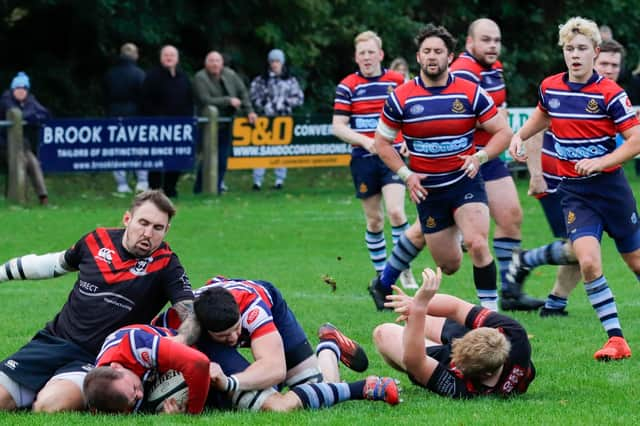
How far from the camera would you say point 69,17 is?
84.2ft

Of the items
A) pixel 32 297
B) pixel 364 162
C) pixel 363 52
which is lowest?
pixel 32 297

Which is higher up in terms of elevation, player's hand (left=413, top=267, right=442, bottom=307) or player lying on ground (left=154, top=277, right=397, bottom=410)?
player's hand (left=413, top=267, right=442, bottom=307)

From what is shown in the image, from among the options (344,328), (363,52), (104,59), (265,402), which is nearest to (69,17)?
(104,59)

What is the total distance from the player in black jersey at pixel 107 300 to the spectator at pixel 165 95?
521 inches

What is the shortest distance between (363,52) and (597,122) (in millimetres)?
3866

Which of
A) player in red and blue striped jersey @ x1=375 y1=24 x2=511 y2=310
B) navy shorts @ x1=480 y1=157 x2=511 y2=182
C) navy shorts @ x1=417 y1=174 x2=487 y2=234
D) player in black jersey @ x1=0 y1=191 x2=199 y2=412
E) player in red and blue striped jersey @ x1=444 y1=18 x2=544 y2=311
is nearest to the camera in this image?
player in black jersey @ x1=0 y1=191 x2=199 y2=412

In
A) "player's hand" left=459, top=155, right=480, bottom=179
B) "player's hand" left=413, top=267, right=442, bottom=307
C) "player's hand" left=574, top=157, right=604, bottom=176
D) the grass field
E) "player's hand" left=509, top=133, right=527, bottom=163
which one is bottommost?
the grass field

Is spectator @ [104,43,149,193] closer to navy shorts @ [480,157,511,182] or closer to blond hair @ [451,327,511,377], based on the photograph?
navy shorts @ [480,157,511,182]

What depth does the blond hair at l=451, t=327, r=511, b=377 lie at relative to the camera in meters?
7.22

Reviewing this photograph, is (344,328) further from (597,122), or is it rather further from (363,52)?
(363,52)

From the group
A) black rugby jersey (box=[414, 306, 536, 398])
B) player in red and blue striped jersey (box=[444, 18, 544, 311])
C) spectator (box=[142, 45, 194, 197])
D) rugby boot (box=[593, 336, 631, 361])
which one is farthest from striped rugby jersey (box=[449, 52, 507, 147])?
spectator (box=[142, 45, 194, 197])

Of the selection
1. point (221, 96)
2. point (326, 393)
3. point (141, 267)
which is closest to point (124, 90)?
point (221, 96)

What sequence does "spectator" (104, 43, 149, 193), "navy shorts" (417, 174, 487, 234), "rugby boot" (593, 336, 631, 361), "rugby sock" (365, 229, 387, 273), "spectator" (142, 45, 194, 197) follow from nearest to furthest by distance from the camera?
"rugby boot" (593, 336, 631, 361), "navy shorts" (417, 174, 487, 234), "rugby sock" (365, 229, 387, 273), "spectator" (142, 45, 194, 197), "spectator" (104, 43, 149, 193)

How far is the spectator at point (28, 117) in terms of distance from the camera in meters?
19.5
